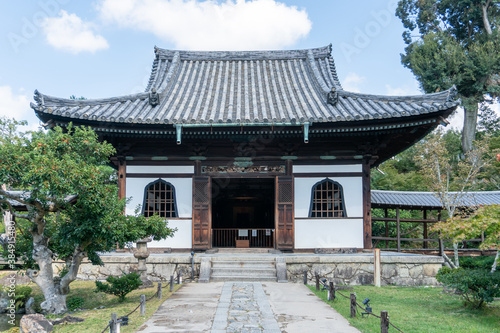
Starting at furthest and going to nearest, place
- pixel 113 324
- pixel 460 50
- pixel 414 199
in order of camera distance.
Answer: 1. pixel 460 50
2. pixel 414 199
3. pixel 113 324

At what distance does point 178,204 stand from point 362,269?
6832 millimetres

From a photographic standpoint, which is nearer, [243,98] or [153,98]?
[153,98]

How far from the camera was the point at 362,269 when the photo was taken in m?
12.5

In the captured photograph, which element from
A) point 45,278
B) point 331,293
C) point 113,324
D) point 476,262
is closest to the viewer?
point 113,324

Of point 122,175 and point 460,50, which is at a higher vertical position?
point 460,50

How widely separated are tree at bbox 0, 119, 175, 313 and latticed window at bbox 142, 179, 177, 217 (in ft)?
15.0

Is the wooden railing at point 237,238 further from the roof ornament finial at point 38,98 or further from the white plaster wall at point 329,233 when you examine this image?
the roof ornament finial at point 38,98

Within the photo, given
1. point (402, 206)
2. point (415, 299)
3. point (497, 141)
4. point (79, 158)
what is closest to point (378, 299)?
point (415, 299)

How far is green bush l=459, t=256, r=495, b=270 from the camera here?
1753cm

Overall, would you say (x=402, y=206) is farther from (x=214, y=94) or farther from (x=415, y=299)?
(x=214, y=94)

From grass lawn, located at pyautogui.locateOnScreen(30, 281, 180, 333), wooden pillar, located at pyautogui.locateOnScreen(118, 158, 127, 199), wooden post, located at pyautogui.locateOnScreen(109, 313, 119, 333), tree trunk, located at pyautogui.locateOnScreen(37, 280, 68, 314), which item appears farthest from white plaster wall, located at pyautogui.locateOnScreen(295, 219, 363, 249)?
wooden post, located at pyautogui.locateOnScreen(109, 313, 119, 333)

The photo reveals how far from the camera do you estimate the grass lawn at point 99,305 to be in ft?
25.2

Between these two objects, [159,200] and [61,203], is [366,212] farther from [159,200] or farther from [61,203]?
[61,203]

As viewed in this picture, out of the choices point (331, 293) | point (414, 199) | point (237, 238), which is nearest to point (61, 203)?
point (331, 293)
